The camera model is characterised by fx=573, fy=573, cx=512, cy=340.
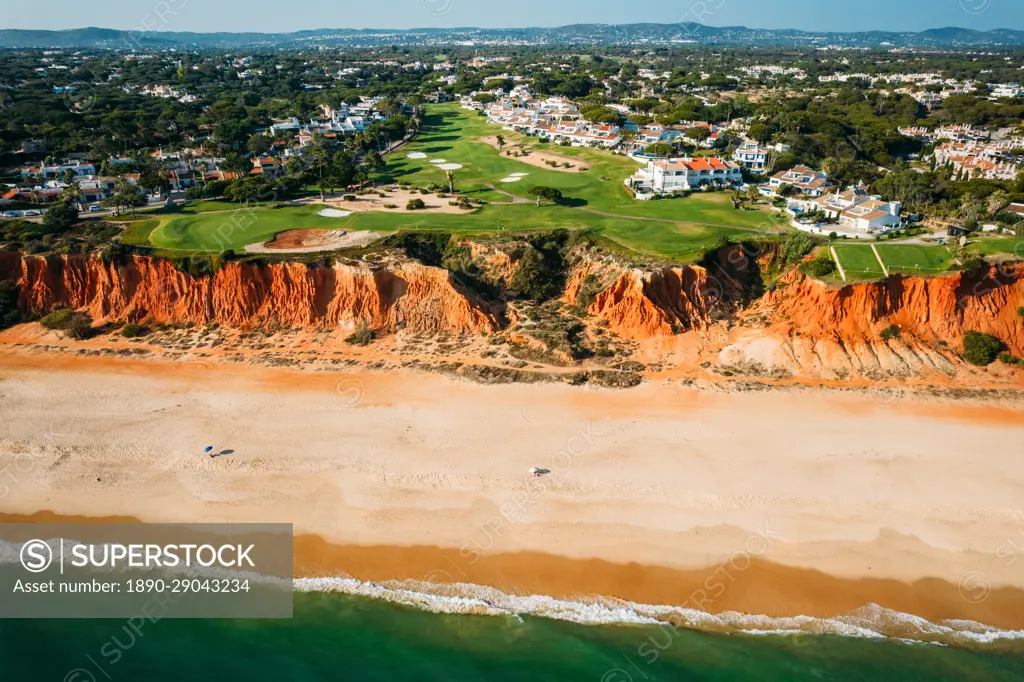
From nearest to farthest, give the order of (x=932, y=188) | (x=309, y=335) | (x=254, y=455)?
(x=254, y=455) < (x=309, y=335) < (x=932, y=188)

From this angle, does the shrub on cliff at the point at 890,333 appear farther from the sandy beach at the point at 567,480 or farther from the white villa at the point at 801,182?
the white villa at the point at 801,182

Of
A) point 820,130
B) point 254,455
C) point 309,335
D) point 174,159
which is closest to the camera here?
point 254,455

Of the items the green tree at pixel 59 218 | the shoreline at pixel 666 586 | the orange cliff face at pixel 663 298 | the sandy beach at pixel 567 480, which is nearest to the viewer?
the shoreline at pixel 666 586

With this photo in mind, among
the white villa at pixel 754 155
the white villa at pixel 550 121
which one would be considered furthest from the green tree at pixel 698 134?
the white villa at pixel 550 121

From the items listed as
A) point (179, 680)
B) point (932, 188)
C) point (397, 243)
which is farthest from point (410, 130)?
point (179, 680)

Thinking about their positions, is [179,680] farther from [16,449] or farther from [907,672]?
[907,672]

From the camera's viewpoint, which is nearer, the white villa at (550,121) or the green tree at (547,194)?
the green tree at (547,194)

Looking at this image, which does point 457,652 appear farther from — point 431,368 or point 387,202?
point 387,202
